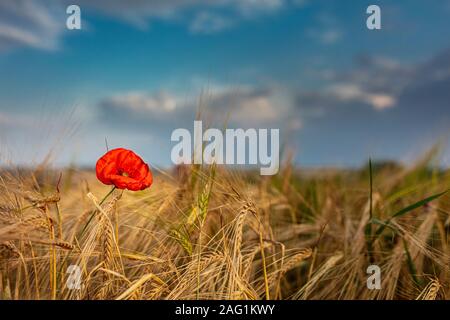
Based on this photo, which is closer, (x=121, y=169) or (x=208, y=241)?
(x=121, y=169)

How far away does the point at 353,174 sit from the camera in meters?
4.44

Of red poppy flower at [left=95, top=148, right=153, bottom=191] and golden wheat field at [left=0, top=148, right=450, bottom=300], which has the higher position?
red poppy flower at [left=95, top=148, right=153, bottom=191]

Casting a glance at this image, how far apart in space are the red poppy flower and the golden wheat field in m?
0.05

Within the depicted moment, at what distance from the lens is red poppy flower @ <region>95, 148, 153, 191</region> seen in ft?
4.68

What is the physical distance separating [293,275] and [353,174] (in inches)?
86.0

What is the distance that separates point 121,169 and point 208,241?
473 millimetres

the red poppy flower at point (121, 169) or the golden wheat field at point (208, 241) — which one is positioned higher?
the red poppy flower at point (121, 169)

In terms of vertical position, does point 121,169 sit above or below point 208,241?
above

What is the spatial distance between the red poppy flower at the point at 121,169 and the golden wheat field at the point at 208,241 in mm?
46

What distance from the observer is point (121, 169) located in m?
1.44

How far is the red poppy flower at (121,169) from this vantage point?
1.43m

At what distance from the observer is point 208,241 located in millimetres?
1780
